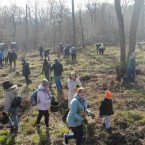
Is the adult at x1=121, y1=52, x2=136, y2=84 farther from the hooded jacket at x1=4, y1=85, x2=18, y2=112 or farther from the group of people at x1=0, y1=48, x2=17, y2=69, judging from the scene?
the group of people at x1=0, y1=48, x2=17, y2=69

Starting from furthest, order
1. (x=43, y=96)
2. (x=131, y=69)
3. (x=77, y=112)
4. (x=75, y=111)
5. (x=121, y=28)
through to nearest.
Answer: (x=121, y=28)
(x=131, y=69)
(x=43, y=96)
(x=77, y=112)
(x=75, y=111)

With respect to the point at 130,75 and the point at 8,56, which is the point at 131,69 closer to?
the point at 130,75

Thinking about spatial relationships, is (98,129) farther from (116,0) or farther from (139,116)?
(116,0)

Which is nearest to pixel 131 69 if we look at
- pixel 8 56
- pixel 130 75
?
pixel 130 75

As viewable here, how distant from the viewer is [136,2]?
64.5ft

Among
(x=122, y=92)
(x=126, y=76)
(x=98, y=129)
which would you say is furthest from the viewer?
(x=126, y=76)

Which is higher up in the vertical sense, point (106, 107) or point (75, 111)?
point (75, 111)

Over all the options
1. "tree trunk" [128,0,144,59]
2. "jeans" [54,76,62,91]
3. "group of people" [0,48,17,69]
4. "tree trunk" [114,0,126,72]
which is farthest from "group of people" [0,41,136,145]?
"group of people" [0,48,17,69]

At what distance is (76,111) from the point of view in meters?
8.59

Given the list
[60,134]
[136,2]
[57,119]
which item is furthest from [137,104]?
[136,2]

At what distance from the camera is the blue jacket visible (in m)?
8.54

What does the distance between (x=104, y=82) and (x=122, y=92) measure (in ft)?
7.63

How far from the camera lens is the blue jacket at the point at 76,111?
28.0ft

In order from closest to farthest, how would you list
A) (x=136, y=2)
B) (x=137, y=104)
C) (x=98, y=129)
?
(x=98, y=129) → (x=137, y=104) → (x=136, y=2)
